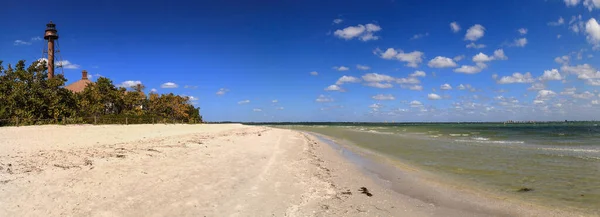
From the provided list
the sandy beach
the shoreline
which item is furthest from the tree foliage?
the shoreline

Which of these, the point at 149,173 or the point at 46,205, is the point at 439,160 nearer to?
the point at 149,173

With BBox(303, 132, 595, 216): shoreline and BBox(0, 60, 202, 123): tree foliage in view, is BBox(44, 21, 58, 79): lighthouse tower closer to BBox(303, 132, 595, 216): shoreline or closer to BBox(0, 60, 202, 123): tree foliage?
BBox(0, 60, 202, 123): tree foliage

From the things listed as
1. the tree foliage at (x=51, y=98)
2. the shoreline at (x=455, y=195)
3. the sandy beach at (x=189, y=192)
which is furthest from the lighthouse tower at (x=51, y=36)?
the shoreline at (x=455, y=195)

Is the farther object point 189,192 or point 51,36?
point 51,36

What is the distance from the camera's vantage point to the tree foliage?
1310 inches

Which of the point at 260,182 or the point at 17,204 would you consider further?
the point at 260,182

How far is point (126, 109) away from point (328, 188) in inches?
2199

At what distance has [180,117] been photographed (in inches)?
2751

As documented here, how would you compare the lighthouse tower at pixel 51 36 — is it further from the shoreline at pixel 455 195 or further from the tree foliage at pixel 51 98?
the shoreline at pixel 455 195

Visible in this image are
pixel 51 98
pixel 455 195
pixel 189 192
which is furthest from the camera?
pixel 51 98

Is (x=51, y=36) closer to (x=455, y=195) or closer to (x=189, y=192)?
(x=189, y=192)

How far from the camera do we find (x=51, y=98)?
37219 millimetres

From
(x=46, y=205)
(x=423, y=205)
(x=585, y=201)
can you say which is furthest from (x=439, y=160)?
(x=46, y=205)

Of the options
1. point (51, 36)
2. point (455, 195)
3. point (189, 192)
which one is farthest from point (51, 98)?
point (455, 195)
